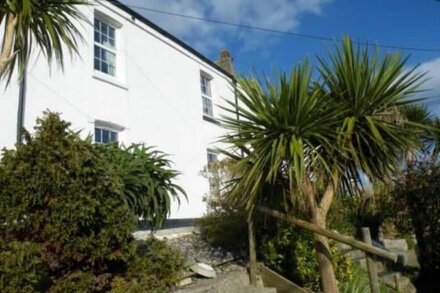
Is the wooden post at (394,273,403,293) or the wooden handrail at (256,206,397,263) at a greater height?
the wooden handrail at (256,206,397,263)

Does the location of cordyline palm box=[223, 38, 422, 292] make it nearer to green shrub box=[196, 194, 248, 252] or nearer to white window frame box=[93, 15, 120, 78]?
green shrub box=[196, 194, 248, 252]

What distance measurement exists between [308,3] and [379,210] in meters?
6.49

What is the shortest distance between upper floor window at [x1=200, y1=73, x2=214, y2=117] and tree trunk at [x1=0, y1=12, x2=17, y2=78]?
33.2 feet

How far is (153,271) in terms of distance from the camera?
5.87 meters

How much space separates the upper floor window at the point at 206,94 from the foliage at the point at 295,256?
8.39 metres

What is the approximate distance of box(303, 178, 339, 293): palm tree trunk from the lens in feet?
21.2

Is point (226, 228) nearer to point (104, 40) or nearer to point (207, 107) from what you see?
point (104, 40)

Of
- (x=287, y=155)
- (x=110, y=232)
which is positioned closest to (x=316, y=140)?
(x=287, y=155)

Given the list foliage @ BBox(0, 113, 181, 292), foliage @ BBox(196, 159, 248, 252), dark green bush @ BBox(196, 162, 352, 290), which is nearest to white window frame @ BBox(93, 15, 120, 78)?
foliage @ BBox(196, 159, 248, 252)

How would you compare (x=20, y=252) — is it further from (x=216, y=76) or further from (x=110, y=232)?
(x=216, y=76)

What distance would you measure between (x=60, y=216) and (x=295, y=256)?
447cm

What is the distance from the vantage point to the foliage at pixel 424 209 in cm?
1057

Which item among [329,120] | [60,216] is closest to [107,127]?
[60,216]

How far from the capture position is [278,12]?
1020 cm
